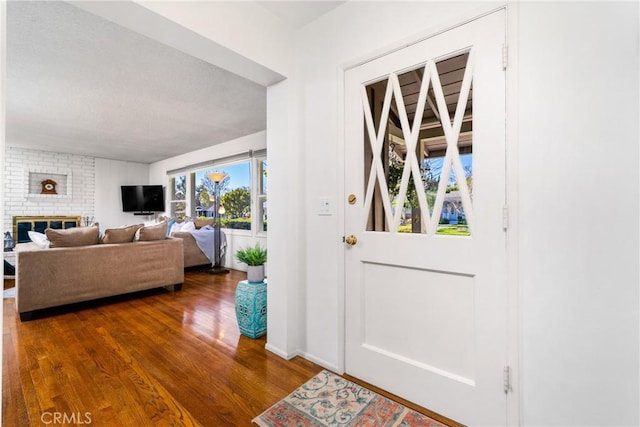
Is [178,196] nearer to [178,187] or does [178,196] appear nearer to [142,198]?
[178,187]

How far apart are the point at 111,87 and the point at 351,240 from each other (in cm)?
300

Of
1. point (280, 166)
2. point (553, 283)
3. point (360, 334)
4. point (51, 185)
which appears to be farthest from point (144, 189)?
point (553, 283)

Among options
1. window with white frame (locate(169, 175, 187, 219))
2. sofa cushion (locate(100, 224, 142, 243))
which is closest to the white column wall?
sofa cushion (locate(100, 224, 142, 243))

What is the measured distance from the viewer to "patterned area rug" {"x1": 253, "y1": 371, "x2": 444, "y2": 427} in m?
1.51

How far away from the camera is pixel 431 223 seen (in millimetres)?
1599

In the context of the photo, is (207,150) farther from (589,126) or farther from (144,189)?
(589,126)

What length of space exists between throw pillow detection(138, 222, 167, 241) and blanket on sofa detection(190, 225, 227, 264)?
1338 mm

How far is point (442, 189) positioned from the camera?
5.13 feet

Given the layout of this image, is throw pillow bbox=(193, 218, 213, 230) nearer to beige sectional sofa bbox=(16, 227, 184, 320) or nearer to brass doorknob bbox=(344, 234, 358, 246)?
beige sectional sofa bbox=(16, 227, 184, 320)

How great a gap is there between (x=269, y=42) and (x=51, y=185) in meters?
6.85

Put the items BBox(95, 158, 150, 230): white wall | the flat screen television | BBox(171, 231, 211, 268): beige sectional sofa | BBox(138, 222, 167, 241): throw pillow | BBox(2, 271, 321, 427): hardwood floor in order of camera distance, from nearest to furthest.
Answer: BBox(2, 271, 321, 427): hardwood floor < BBox(138, 222, 167, 241): throw pillow < BBox(171, 231, 211, 268): beige sectional sofa < BBox(95, 158, 150, 230): white wall < the flat screen television

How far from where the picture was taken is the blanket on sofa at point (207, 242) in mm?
5250

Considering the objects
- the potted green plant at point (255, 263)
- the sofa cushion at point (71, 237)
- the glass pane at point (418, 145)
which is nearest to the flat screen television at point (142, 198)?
the sofa cushion at point (71, 237)

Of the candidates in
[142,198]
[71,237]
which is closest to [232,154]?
[71,237]
